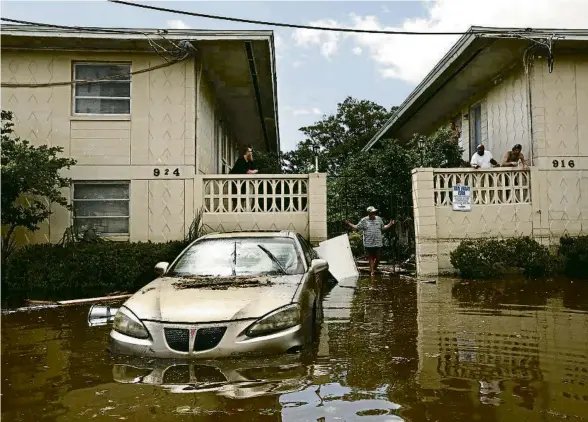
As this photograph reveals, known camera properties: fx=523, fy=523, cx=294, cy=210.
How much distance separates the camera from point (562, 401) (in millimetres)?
3660

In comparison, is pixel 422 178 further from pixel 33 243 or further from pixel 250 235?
pixel 33 243

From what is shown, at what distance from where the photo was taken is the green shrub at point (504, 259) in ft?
36.1

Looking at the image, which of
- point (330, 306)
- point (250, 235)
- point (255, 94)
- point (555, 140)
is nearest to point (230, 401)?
point (250, 235)

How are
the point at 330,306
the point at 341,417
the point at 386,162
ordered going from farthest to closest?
the point at 386,162
the point at 330,306
the point at 341,417

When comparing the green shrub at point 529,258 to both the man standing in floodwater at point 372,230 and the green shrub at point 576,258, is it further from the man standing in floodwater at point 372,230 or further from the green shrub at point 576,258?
the man standing in floodwater at point 372,230

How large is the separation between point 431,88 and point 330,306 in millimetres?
9623

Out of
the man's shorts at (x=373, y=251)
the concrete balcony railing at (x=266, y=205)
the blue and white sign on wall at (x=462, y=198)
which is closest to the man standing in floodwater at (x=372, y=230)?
the man's shorts at (x=373, y=251)

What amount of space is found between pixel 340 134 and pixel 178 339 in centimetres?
3803

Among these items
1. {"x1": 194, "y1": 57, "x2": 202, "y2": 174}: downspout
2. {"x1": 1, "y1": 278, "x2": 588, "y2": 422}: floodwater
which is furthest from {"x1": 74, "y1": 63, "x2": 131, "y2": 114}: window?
{"x1": 1, "y1": 278, "x2": 588, "y2": 422}: floodwater

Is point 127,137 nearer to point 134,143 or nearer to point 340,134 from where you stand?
point 134,143

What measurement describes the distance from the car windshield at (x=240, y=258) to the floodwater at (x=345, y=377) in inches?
38.6

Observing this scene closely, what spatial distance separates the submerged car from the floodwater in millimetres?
145

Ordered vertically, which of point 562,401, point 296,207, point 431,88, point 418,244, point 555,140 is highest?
point 431,88

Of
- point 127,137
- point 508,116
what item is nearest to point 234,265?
point 127,137
